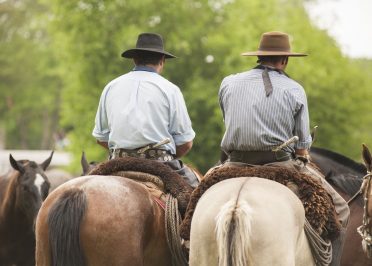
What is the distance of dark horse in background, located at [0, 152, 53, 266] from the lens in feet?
41.9

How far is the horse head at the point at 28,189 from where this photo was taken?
12.8 m

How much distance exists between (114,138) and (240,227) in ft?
8.38

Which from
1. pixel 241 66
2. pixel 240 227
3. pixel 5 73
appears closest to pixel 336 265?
pixel 240 227

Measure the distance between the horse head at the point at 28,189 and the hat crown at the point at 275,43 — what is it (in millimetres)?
4981

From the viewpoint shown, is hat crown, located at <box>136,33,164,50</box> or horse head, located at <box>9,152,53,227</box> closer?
hat crown, located at <box>136,33,164,50</box>

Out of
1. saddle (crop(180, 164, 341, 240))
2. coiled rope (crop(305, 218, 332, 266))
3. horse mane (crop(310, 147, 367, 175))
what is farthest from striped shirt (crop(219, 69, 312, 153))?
horse mane (crop(310, 147, 367, 175))

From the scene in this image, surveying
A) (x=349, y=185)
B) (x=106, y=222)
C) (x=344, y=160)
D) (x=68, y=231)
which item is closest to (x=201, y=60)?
(x=344, y=160)

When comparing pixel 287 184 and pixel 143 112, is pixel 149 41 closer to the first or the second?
pixel 143 112

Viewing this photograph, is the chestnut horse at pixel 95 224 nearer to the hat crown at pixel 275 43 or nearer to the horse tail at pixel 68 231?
the horse tail at pixel 68 231

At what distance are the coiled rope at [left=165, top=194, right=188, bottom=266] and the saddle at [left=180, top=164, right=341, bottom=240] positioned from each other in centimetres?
43

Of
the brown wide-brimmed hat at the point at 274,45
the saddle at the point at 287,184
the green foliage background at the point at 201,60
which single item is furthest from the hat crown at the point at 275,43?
the green foliage background at the point at 201,60

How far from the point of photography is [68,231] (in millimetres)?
7848

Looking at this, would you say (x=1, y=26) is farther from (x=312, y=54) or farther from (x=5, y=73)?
(x=312, y=54)

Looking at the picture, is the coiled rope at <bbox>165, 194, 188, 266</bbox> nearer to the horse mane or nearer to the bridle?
the bridle
